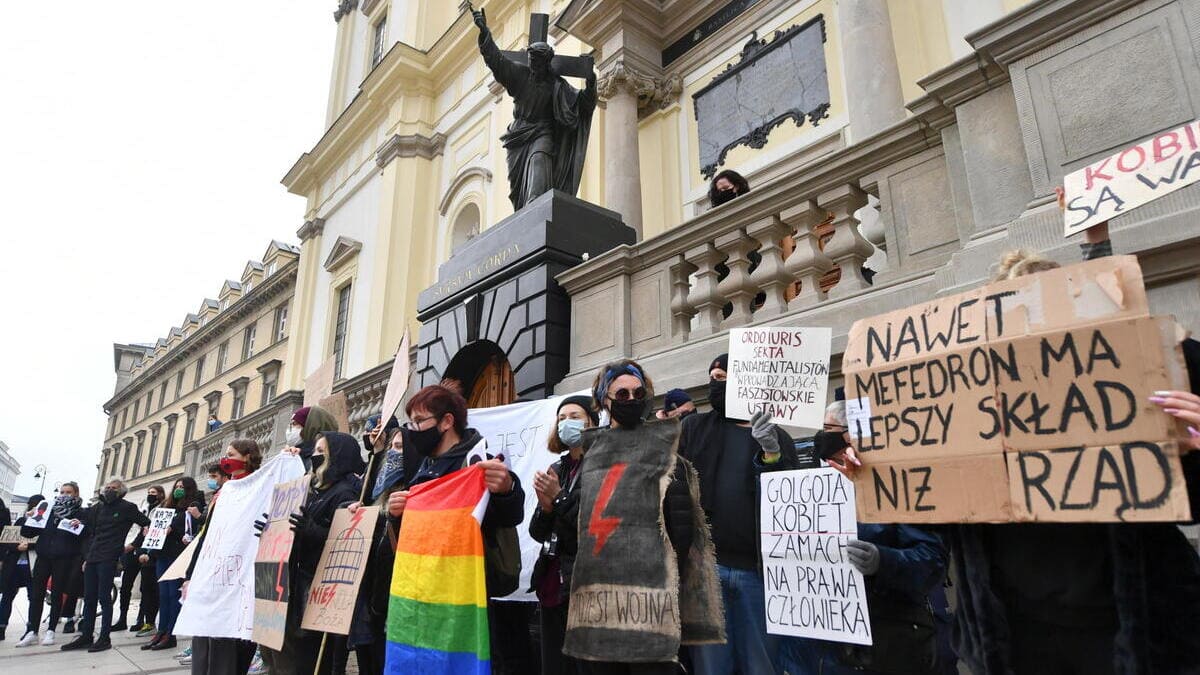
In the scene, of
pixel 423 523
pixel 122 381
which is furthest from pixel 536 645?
pixel 122 381

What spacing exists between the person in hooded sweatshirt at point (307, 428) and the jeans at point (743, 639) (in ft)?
9.22

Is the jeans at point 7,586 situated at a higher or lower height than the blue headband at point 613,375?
lower

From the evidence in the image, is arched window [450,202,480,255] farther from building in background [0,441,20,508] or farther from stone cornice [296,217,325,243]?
building in background [0,441,20,508]

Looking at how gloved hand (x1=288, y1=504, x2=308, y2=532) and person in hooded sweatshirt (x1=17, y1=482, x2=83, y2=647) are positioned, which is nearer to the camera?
gloved hand (x1=288, y1=504, x2=308, y2=532)

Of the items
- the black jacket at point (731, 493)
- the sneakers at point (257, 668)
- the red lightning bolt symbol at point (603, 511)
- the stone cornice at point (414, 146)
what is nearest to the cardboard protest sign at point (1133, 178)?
the black jacket at point (731, 493)

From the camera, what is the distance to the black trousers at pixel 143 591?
27.3 ft

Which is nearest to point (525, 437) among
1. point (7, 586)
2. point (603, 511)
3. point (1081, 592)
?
point (603, 511)

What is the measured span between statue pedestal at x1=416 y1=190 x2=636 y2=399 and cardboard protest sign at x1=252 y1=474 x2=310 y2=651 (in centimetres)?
250

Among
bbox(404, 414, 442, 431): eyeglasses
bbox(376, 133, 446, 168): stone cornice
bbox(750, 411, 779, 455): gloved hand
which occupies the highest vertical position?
bbox(376, 133, 446, 168): stone cornice

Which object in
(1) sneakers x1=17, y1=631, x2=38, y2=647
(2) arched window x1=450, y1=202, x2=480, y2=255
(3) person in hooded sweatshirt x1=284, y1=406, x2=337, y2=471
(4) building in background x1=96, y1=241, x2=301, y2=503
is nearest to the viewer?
(3) person in hooded sweatshirt x1=284, y1=406, x2=337, y2=471

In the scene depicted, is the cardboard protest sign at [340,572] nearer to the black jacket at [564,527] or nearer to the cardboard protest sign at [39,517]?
the black jacket at [564,527]

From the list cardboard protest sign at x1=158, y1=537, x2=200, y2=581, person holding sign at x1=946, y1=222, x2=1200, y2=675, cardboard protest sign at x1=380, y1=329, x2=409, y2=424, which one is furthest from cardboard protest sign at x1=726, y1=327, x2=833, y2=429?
cardboard protest sign at x1=158, y1=537, x2=200, y2=581

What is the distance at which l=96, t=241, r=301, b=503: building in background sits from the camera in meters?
27.9

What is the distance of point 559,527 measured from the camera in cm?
289
